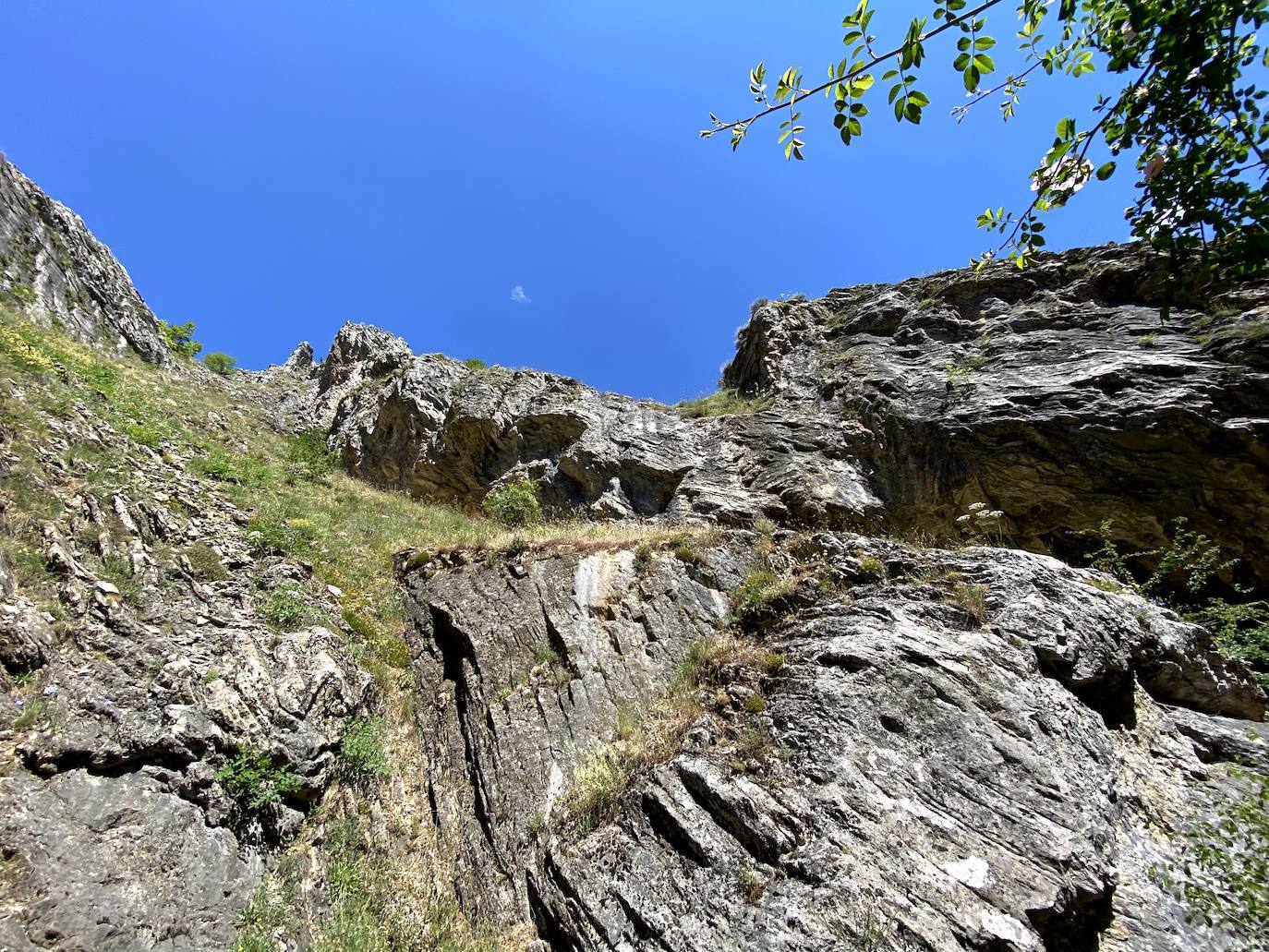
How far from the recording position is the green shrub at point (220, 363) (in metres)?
30.3

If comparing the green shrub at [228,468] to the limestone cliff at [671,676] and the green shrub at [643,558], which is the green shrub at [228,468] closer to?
the limestone cliff at [671,676]

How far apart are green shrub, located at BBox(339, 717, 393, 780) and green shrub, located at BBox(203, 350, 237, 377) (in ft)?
94.2

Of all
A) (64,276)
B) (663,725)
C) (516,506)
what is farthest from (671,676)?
(64,276)

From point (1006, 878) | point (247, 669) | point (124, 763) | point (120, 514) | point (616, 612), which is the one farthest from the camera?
point (616, 612)

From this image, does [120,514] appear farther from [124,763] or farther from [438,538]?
[438,538]

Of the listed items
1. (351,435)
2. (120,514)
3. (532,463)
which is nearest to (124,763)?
(120,514)

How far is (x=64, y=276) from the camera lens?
19938mm

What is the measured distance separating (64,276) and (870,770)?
90.0 feet

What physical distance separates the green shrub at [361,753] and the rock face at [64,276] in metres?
17.1

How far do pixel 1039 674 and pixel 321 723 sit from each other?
28.1 feet

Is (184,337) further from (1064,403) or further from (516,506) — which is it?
(1064,403)

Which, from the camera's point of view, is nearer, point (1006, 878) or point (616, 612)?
point (1006, 878)

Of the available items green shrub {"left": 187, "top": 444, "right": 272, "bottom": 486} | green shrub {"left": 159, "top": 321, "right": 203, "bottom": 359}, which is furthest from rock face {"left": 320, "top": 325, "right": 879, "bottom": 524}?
green shrub {"left": 159, "top": 321, "right": 203, "bottom": 359}

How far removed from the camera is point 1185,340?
495 inches
